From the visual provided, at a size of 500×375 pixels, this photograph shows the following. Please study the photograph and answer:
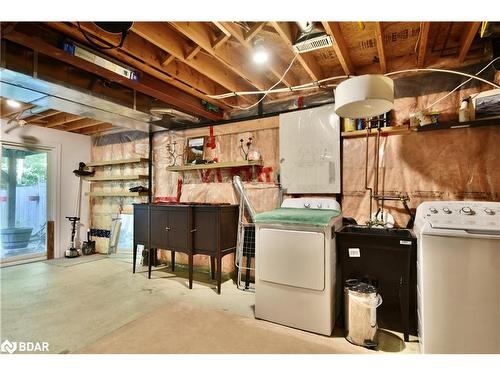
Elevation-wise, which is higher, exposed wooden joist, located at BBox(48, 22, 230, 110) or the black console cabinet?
exposed wooden joist, located at BBox(48, 22, 230, 110)

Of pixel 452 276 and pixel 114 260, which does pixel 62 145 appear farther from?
pixel 452 276

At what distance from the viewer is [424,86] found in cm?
247

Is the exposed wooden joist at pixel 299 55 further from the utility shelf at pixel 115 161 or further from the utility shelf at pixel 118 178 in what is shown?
the utility shelf at pixel 118 178

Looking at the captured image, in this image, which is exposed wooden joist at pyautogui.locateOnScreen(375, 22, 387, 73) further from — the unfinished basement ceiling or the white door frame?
the white door frame

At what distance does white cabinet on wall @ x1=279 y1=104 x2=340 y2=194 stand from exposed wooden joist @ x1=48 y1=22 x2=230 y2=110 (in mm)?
1065

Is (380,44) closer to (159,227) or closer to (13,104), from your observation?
(159,227)

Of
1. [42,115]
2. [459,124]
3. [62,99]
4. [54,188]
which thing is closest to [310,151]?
[459,124]

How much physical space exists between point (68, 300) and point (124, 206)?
7.47 feet

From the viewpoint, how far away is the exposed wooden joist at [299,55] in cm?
187

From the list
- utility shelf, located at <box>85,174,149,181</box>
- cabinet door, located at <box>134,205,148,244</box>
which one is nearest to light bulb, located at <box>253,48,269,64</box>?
cabinet door, located at <box>134,205,148,244</box>

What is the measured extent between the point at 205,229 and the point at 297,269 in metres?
1.31

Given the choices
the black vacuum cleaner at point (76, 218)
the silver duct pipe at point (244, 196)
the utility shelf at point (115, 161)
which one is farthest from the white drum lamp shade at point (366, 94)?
the black vacuum cleaner at point (76, 218)

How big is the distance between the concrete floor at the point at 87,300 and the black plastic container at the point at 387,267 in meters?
0.23

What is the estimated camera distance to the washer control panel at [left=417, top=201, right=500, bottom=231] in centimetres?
166
